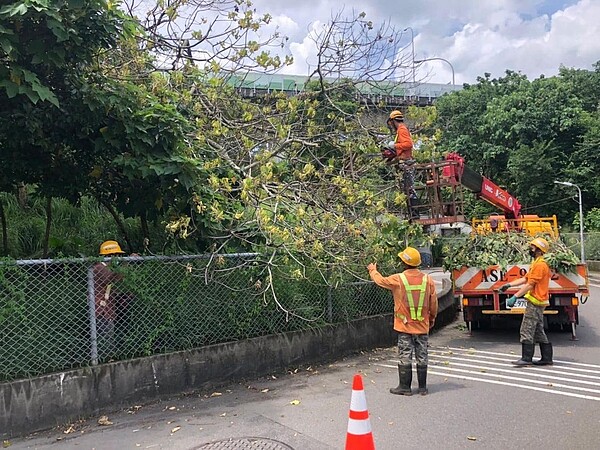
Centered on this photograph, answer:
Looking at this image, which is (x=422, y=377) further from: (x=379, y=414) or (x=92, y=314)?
(x=92, y=314)

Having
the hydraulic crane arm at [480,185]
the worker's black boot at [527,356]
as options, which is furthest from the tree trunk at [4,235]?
the worker's black boot at [527,356]

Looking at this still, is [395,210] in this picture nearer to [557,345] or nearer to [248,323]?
[248,323]

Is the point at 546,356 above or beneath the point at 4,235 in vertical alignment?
beneath

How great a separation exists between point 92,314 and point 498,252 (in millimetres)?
6868

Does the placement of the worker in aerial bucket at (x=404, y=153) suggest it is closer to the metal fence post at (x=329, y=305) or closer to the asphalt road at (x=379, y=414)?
the metal fence post at (x=329, y=305)

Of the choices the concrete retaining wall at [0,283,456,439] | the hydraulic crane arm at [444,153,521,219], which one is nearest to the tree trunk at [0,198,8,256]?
the concrete retaining wall at [0,283,456,439]

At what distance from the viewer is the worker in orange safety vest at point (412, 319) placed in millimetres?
6180

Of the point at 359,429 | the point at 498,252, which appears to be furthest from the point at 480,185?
the point at 359,429

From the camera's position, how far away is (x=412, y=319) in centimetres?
621

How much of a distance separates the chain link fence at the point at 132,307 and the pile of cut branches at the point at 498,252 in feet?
10.6

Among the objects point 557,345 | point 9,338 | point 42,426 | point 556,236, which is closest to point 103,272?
point 9,338

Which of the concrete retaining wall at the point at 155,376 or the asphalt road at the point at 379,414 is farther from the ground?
the concrete retaining wall at the point at 155,376

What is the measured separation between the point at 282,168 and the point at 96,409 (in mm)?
3875

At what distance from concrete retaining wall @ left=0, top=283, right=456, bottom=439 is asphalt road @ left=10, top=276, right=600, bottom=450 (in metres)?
0.13
